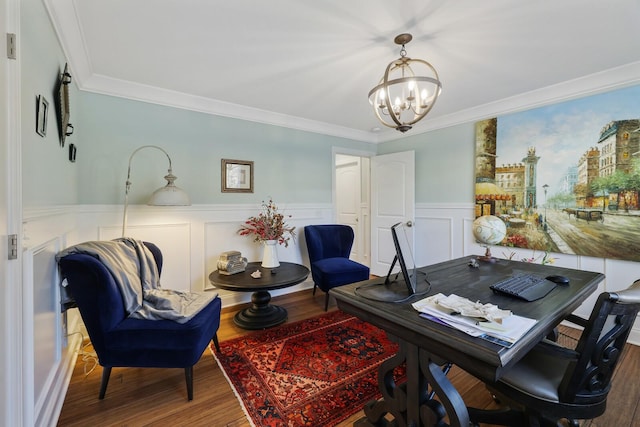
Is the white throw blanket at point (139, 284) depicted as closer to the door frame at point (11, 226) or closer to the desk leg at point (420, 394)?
the door frame at point (11, 226)

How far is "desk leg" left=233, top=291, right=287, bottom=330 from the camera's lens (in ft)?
8.67

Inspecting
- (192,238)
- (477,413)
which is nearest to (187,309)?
(192,238)

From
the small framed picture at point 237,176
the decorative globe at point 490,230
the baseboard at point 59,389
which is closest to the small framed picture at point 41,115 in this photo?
the baseboard at point 59,389

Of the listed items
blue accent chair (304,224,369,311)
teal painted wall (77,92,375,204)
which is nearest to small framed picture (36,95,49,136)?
teal painted wall (77,92,375,204)

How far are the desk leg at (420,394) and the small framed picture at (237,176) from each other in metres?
2.53

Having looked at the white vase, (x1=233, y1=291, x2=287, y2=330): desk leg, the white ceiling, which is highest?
the white ceiling

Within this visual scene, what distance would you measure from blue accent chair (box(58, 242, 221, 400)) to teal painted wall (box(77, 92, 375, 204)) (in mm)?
1296

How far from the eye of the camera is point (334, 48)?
6.64ft

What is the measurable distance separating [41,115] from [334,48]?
1815mm

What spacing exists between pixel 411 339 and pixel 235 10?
6.58 feet

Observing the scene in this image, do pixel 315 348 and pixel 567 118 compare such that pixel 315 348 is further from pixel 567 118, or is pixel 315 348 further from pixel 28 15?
pixel 567 118

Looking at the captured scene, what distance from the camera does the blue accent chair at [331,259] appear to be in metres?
2.98

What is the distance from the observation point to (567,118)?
2641 mm

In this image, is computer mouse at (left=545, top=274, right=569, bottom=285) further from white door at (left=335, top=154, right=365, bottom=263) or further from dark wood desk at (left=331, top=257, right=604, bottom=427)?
white door at (left=335, top=154, right=365, bottom=263)
